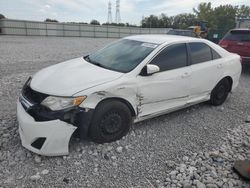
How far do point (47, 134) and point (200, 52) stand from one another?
3.15 meters

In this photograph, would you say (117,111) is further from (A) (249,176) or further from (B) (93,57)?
(A) (249,176)

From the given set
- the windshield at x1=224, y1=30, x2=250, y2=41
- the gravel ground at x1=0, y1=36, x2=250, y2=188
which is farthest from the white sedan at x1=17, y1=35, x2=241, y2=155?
the windshield at x1=224, y1=30, x2=250, y2=41

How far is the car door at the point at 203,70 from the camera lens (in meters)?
4.12

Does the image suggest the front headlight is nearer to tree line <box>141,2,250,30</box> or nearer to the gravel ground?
the gravel ground

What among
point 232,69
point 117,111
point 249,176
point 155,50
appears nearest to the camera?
point 249,176

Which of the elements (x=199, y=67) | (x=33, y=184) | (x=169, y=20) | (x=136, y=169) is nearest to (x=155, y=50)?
(x=199, y=67)

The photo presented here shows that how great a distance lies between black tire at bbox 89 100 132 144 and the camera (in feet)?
9.82

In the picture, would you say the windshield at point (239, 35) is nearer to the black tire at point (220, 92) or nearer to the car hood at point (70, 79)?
the black tire at point (220, 92)

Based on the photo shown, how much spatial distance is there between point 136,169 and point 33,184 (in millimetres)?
1181

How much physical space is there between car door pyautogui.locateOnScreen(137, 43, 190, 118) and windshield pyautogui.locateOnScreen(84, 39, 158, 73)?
8.8 inches

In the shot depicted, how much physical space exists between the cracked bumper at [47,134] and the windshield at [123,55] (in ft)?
4.06

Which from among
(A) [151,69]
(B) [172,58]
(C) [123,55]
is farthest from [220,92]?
(C) [123,55]

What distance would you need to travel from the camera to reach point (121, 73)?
3.29 meters

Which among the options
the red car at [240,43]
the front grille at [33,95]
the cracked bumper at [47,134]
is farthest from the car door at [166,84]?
the red car at [240,43]
